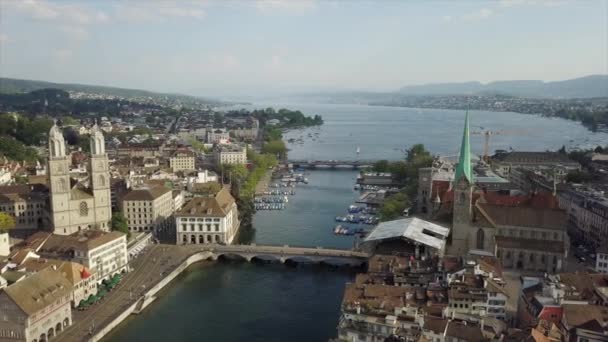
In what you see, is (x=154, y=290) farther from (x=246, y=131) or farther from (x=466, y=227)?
(x=246, y=131)

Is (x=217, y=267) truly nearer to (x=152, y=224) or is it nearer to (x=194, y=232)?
(x=194, y=232)

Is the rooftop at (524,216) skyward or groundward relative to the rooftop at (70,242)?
skyward

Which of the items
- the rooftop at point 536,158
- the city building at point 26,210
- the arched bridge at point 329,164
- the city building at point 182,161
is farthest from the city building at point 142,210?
the rooftop at point 536,158

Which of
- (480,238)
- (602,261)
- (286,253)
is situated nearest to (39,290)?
(286,253)

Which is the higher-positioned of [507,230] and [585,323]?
[507,230]

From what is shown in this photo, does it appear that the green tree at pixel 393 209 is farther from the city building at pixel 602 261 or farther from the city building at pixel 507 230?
the city building at pixel 602 261

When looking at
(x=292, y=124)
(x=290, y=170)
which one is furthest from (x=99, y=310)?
(x=292, y=124)
